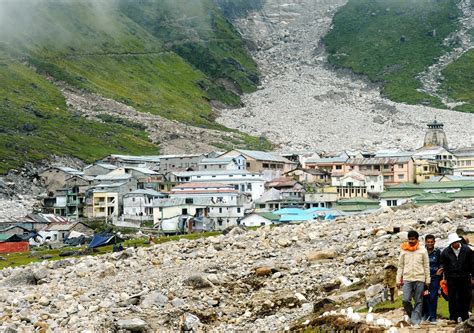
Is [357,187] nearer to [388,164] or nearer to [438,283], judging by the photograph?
[388,164]

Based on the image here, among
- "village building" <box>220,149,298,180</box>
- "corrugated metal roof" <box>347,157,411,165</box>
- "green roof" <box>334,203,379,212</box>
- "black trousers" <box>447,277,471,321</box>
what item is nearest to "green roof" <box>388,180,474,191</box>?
"green roof" <box>334,203,379,212</box>

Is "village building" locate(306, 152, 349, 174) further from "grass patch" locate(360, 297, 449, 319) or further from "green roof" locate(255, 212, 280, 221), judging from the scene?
"grass patch" locate(360, 297, 449, 319)

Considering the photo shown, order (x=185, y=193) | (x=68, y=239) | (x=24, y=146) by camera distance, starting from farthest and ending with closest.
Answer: (x=24, y=146) → (x=185, y=193) → (x=68, y=239)

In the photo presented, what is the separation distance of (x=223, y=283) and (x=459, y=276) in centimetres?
1826

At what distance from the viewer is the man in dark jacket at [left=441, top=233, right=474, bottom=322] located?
22.6 meters

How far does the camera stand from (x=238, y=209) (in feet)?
349

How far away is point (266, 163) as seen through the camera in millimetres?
145375

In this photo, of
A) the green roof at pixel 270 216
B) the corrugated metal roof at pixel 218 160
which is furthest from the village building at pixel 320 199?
the corrugated metal roof at pixel 218 160

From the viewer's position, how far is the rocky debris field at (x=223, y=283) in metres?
33.8

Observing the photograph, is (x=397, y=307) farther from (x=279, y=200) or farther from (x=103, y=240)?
(x=279, y=200)

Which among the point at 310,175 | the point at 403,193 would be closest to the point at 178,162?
the point at 310,175

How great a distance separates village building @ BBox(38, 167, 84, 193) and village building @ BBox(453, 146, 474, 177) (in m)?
63.4

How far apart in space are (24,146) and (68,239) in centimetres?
6887

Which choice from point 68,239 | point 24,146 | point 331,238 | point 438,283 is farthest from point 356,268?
point 24,146
